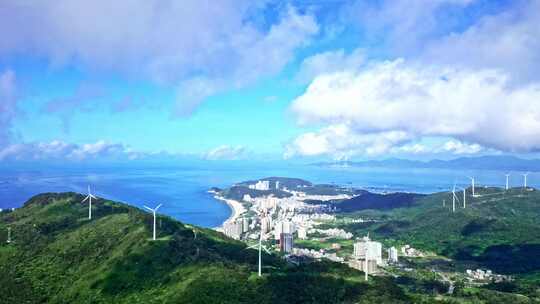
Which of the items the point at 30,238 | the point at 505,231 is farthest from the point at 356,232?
the point at 30,238

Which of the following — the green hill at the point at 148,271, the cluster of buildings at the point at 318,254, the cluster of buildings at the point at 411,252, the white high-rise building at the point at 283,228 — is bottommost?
the cluster of buildings at the point at 411,252

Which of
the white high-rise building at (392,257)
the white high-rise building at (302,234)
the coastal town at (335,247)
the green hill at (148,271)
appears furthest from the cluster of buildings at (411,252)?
the green hill at (148,271)

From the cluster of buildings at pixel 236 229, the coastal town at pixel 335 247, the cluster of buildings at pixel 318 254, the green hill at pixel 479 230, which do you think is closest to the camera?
the coastal town at pixel 335 247

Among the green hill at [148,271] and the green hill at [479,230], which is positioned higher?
the green hill at [148,271]

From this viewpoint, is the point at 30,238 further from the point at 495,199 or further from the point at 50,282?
the point at 495,199

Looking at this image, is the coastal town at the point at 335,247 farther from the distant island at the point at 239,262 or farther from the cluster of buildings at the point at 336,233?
the distant island at the point at 239,262

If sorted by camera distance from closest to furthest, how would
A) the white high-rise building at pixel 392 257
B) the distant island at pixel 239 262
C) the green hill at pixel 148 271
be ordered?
the green hill at pixel 148 271 < the distant island at pixel 239 262 < the white high-rise building at pixel 392 257

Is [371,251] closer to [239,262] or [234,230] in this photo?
[239,262]
